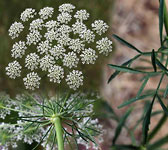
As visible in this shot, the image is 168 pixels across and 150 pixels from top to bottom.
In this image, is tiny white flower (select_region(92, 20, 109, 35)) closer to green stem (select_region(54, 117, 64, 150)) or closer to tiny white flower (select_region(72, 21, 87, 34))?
tiny white flower (select_region(72, 21, 87, 34))

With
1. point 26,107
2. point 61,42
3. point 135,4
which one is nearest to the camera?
point 61,42

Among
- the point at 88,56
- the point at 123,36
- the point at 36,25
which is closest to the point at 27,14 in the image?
the point at 36,25

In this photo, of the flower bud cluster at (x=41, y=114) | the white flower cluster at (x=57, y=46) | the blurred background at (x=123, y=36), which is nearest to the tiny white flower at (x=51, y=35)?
the white flower cluster at (x=57, y=46)

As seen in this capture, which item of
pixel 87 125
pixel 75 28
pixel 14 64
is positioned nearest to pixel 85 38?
pixel 75 28

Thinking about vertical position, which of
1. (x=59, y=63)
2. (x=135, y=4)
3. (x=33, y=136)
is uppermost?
(x=135, y=4)

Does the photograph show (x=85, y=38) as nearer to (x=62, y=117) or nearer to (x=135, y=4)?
(x=62, y=117)

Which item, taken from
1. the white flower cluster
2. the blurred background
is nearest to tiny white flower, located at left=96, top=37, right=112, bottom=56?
the white flower cluster
